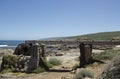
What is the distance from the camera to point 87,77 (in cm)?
1466

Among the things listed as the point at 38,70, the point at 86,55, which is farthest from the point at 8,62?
the point at 86,55

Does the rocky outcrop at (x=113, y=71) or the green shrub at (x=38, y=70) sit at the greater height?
the rocky outcrop at (x=113, y=71)

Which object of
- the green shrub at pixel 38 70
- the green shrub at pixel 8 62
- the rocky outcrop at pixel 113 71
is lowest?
the green shrub at pixel 38 70

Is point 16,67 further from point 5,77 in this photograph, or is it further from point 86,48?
point 86,48

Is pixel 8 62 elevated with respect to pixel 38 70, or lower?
elevated

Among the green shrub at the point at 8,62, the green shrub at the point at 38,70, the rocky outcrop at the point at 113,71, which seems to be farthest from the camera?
the green shrub at the point at 8,62

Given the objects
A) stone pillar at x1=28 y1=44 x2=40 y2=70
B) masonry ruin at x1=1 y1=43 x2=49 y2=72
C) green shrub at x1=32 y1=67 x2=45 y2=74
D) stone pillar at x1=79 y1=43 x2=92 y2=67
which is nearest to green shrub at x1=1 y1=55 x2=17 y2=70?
masonry ruin at x1=1 y1=43 x2=49 y2=72

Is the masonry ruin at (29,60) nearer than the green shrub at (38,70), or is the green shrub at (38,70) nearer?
the green shrub at (38,70)

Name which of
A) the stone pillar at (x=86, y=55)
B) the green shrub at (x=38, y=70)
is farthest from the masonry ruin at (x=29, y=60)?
the stone pillar at (x=86, y=55)

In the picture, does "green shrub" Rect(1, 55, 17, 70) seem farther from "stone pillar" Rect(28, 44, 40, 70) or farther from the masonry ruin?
"stone pillar" Rect(28, 44, 40, 70)

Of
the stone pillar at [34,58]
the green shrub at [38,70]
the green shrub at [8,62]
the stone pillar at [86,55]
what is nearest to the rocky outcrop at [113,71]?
the stone pillar at [86,55]

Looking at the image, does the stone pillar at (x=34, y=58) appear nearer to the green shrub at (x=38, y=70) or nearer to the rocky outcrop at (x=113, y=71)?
the green shrub at (x=38, y=70)

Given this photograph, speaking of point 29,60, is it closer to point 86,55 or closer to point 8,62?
point 8,62

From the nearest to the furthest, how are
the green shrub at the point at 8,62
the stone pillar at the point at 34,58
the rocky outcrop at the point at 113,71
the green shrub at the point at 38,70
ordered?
the rocky outcrop at the point at 113,71 < the green shrub at the point at 38,70 < the stone pillar at the point at 34,58 < the green shrub at the point at 8,62
